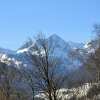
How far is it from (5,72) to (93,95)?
1289cm

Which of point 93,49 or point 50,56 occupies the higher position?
point 93,49

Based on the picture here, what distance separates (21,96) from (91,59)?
15.0 meters

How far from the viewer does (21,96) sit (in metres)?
66.8

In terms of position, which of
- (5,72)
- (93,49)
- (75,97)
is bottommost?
(75,97)

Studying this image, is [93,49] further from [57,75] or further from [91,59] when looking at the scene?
[57,75]

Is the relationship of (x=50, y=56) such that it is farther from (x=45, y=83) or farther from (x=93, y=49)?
(x=93, y=49)

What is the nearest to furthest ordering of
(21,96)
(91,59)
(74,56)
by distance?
(21,96)
(91,59)
(74,56)

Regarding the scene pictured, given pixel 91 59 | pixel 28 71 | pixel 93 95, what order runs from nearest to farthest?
pixel 28 71, pixel 93 95, pixel 91 59

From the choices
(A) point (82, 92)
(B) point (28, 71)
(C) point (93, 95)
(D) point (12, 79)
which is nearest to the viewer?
(B) point (28, 71)

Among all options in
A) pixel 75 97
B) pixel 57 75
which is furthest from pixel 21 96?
pixel 57 75

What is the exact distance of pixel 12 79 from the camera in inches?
2115

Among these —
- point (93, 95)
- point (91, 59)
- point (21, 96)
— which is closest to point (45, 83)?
point (93, 95)

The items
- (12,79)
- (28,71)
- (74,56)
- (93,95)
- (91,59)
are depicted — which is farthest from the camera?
(74,56)

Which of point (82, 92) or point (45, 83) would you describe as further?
point (82, 92)
